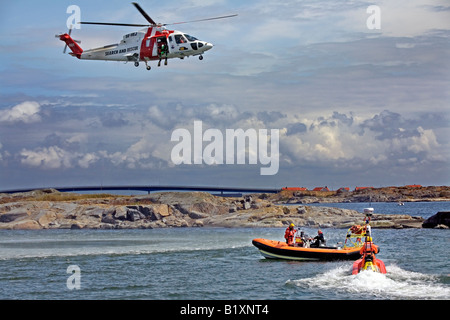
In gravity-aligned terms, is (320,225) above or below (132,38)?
below

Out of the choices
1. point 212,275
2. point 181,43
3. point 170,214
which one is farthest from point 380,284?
point 170,214

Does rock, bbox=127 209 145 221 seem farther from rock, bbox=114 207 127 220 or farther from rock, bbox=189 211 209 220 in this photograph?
rock, bbox=189 211 209 220

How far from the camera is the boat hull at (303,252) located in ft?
113

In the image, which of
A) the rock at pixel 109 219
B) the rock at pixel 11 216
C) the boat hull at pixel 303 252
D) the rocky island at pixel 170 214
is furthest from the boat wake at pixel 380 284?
the rock at pixel 11 216

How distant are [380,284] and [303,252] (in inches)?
356

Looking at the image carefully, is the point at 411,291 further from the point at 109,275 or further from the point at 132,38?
the point at 132,38

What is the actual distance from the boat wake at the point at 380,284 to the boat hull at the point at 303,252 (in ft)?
11.8

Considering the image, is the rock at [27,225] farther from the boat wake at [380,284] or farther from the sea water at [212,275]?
the boat wake at [380,284]

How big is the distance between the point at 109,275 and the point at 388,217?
1988 inches

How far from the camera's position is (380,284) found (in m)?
26.5
